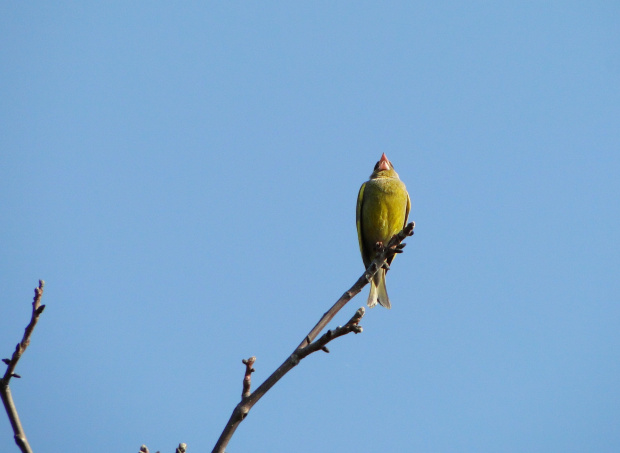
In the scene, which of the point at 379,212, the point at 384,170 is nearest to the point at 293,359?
the point at 379,212

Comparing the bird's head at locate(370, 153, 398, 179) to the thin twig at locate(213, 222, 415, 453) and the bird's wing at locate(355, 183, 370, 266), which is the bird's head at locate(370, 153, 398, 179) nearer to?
the bird's wing at locate(355, 183, 370, 266)

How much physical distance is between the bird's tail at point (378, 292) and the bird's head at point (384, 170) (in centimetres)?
199

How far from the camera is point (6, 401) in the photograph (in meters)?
2.15

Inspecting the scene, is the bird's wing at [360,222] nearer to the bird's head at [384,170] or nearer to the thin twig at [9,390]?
the bird's head at [384,170]

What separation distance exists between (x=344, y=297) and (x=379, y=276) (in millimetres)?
4018

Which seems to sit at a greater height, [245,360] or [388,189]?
[388,189]

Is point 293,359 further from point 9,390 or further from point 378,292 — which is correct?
point 378,292

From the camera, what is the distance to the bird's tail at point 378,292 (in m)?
6.41

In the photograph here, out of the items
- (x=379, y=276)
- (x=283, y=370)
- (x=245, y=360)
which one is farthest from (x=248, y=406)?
(x=379, y=276)

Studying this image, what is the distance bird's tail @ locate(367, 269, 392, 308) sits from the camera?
6.41 metres

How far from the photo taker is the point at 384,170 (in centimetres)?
881

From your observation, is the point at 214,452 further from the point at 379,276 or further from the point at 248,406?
the point at 379,276

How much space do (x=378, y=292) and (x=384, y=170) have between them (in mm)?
2493

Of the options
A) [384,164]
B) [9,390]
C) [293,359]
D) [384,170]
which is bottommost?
[9,390]
